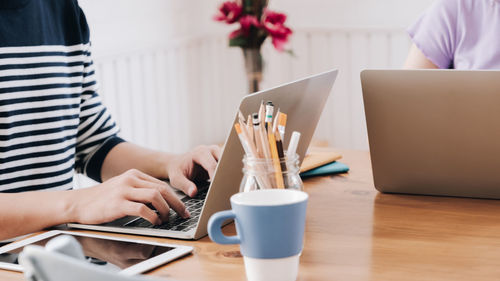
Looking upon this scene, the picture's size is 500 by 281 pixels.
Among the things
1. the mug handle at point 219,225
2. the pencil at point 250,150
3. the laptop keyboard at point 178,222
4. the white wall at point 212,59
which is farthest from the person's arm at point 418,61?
the white wall at point 212,59

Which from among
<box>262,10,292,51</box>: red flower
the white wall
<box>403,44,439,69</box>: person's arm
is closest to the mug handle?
<box>403,44,439,69</box>: person's arm

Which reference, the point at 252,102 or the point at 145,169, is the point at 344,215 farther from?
the point at 145,169

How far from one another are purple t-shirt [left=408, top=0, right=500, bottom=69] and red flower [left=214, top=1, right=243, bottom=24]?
129 cm

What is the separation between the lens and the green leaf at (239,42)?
287cm

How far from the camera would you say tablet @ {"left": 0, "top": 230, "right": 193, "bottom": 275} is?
2.60 feet

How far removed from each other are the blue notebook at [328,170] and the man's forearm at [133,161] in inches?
10.3

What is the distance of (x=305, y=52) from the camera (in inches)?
130

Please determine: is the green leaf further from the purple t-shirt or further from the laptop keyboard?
the laptop keyboard

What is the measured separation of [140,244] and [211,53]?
8.74 ft

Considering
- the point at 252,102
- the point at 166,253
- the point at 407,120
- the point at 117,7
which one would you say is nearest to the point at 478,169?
the point at 407,120

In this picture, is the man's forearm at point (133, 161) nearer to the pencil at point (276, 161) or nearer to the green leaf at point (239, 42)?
the pencil at point (276, 161)

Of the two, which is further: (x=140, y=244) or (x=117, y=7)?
(x=117, y=7)

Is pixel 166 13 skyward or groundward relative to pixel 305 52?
skyward

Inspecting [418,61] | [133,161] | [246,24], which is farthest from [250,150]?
[246,24]
